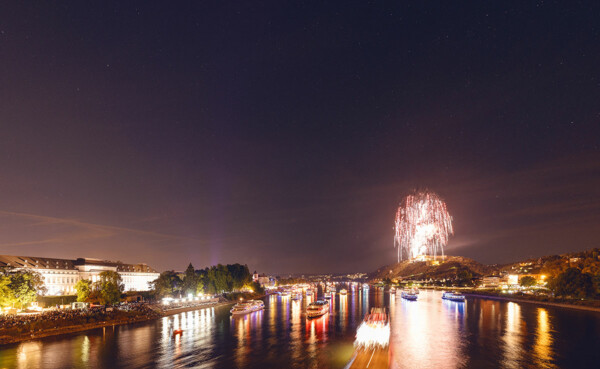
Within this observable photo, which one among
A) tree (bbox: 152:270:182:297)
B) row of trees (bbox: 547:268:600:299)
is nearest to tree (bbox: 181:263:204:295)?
tree (bbox: 152:270:182:297)

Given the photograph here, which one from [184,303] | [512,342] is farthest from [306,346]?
[184,303]

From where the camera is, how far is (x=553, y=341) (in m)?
59.8

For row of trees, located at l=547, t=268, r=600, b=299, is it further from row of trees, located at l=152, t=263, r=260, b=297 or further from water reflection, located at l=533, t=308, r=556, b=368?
row of trees, located at l=152, t=263, r=260, b=297

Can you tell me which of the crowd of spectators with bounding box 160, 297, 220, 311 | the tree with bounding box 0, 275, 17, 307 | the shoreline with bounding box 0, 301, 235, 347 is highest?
the tree with bounding box 0, 275, 17, 307

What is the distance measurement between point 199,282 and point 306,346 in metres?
102

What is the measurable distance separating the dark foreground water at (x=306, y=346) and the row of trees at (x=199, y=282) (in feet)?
199

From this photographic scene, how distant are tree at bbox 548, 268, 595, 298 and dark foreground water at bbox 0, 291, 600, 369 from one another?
127 feet

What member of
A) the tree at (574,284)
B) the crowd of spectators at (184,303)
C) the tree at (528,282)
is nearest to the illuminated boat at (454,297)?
the tree at (574,284)

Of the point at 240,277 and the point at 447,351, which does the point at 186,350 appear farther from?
the point at 240,277

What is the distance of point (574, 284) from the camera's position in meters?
119

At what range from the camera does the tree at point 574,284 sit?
117062mm

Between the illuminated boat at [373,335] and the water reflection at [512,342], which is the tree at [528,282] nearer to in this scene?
the water reflection at [512,342]

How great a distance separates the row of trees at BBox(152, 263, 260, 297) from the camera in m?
144

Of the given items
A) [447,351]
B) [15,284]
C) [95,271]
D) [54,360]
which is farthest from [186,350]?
[95,271]
